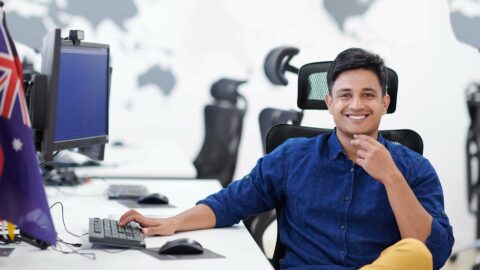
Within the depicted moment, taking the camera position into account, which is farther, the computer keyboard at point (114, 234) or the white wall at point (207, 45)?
the white wall at point (207, 45)

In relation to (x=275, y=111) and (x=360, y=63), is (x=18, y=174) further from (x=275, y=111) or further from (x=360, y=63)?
(x=275, y=111)

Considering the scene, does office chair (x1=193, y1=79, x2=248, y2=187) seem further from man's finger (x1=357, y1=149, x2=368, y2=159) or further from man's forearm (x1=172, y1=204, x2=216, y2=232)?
man's finger (x1=357, y1=149, x2=368, y2=159)

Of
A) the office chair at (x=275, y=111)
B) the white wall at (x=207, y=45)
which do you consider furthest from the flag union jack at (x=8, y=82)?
the white wall at (x=207, y=45)

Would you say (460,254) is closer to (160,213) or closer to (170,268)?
(160,213)

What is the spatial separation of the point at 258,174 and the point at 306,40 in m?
2.81

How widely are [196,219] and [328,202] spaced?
0.37 meters

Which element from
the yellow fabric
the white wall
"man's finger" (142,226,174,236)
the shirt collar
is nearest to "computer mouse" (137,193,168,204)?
"man's finger" (142,226,174,236)

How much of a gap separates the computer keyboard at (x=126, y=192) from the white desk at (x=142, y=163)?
0.44 metres

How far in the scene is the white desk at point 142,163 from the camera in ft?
10.3

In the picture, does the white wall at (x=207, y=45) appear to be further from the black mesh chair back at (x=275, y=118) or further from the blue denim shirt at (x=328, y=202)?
the blue denim shirt at (x=328, y=202)

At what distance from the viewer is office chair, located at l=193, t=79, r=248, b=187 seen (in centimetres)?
411

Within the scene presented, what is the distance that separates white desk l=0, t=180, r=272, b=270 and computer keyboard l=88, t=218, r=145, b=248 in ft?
0.09

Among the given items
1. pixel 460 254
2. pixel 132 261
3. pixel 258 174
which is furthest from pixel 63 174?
pixel 460 254

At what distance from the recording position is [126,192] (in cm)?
250
